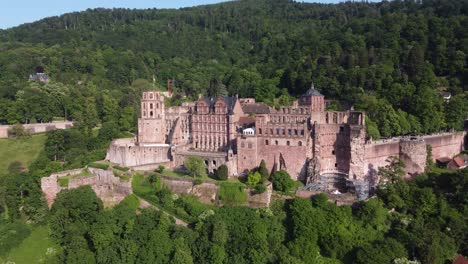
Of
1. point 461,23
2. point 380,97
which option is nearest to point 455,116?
point 380,97

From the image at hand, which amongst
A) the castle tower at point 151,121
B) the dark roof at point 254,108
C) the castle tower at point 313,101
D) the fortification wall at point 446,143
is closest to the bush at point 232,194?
the castle tower at point 313,101

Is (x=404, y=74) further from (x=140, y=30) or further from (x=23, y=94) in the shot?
(x=140, y=30)

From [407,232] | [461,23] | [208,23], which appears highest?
[208,23]

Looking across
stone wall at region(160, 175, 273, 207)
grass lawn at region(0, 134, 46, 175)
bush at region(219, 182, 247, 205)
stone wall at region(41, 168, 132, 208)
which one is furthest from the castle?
grass lawn at region(0, 134, 46, 175)

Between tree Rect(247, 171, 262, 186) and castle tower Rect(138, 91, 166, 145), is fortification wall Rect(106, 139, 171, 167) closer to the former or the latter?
castle tower Rect(138, 91, 166, 145)

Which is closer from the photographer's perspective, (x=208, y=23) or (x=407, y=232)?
(x=407, y=232)

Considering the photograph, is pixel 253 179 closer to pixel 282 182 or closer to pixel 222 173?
pixel 282 182

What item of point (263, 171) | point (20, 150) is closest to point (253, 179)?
point (263, 171)
